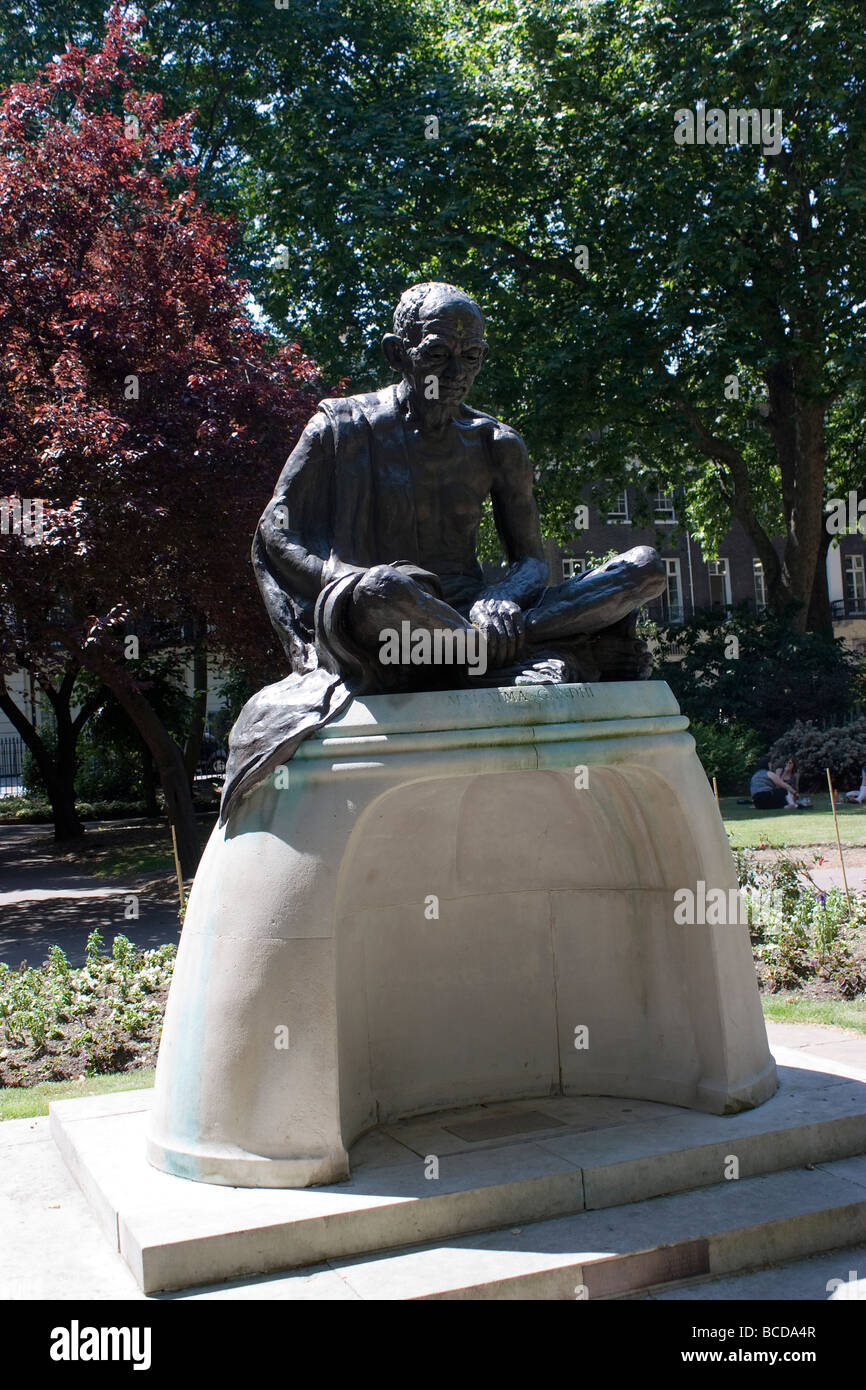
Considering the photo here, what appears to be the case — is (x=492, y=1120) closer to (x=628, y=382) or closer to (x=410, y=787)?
(x=410, y=787)

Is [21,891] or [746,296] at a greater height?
[746,296]

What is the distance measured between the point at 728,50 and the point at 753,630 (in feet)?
35.6

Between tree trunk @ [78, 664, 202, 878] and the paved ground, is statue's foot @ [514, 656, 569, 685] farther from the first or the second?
tree trunk @ [78, 664, 202, 878]

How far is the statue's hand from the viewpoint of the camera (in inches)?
173

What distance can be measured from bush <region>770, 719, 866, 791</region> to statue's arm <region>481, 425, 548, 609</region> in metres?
16.2

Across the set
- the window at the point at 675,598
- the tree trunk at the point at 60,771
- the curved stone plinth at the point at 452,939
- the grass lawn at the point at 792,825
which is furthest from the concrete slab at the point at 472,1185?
the window at the point at 675,598

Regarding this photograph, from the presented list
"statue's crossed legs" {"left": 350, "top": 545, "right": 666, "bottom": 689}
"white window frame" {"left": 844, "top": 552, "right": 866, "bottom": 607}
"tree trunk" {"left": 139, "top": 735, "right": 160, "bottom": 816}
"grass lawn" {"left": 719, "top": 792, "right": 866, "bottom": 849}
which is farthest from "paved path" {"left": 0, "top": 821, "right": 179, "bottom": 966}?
"white window frame" {"left": 844, "top": 552, "right": 866, "bottom": 607}

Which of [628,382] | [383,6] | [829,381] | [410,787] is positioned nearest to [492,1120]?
[410,787]

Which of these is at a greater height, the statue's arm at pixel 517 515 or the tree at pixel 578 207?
the tree at pixel 578 207

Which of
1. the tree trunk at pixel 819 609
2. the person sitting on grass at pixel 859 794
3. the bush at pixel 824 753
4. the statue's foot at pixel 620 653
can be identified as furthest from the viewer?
the tree trunk at pixel 819 609

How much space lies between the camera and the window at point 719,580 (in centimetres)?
5078

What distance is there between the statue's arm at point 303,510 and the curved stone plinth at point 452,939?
A: 0.88m

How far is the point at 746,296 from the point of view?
1986 centimetres

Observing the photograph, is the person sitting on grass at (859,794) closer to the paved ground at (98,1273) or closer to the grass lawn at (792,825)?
Answer: the grass lawn at (792,825)
